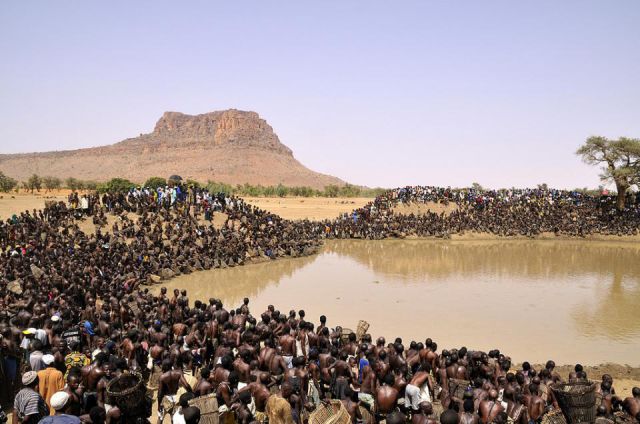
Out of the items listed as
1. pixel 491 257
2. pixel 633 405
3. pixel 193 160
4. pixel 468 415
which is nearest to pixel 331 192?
pixel 491 257

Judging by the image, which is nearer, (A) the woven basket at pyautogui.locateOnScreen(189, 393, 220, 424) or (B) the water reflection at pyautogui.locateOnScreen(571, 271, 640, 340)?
(A) the woven basket at pyautogui.locateOnScreen(189, 393, 220, 424)

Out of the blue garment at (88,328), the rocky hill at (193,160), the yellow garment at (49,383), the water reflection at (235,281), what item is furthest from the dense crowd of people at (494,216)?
the rocky hill at (193,160)

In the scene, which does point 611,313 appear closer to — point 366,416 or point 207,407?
point 366,416

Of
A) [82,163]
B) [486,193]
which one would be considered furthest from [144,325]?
[82,163]

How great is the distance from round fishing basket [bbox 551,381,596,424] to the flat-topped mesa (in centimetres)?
13049

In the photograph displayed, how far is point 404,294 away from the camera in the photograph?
58.2 feet

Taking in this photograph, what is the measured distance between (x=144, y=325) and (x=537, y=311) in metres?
12.1

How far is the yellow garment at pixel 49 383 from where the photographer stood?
252 inches

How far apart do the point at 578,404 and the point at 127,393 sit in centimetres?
579

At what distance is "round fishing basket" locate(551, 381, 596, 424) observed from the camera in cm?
632

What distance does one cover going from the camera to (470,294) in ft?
58.9

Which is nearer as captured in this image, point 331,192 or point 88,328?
point 88,328

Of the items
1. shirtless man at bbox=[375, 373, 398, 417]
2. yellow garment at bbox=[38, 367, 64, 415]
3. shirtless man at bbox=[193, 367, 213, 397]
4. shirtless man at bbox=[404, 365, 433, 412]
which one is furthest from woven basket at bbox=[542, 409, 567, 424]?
yellow garment at bbox=[38, 367, 64, 415]

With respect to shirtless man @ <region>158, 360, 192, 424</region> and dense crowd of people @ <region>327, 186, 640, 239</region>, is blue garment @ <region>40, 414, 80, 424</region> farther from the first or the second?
dense crowd of people @ <region>327, 186, 640, 239</region>
